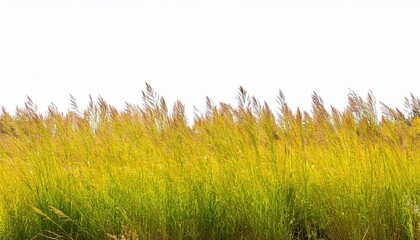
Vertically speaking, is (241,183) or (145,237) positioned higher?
(241,183)

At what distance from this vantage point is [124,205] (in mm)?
4805

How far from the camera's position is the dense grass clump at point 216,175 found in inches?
185

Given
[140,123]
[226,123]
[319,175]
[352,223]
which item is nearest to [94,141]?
[140,123]

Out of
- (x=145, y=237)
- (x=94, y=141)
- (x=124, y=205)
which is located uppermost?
(x=94, y=141)

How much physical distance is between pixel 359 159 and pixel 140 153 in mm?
1943

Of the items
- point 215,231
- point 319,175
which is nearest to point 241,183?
point 215,231

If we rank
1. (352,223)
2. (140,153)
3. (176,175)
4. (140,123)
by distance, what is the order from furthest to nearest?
(140,123), (140,153), (176,175), (352,223)

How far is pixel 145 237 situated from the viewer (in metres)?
A: 4.59

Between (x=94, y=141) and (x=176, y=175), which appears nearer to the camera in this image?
(x=176, y=175)

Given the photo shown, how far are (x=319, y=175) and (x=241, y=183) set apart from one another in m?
0.76

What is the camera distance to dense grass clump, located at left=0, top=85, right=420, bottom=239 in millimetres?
4688

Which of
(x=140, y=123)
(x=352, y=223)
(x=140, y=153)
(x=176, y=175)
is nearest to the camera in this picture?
(x=352, y=223)

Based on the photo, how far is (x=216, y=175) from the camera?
4.95 metres

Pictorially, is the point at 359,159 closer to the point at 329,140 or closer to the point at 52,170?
the point at 329,140
